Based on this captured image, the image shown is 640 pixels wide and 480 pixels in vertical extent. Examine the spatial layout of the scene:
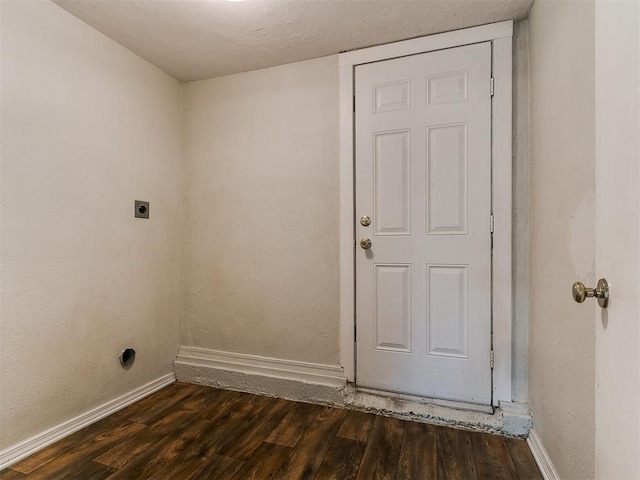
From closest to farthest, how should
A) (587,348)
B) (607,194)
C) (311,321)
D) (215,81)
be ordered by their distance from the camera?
(607,194) < (587,348) < (311,321) < (215,81)

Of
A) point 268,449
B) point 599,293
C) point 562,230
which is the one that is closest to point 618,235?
point 599,293

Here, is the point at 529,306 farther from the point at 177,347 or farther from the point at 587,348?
the point at 177,347

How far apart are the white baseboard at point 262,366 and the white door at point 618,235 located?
145cm

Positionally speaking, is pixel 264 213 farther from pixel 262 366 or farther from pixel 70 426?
pixel 70 426

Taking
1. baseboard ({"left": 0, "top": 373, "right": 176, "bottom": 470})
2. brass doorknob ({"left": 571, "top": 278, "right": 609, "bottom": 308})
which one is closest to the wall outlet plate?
baseboard ({"left": 0, "top": 373, "right": 176, "bottom": 470})

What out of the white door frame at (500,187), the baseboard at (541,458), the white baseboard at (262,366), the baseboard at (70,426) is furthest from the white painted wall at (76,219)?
the baseboard at (541,458)

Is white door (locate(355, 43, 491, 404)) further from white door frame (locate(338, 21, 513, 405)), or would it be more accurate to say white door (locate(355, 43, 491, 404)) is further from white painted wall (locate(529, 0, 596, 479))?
white painted wall (locate(529, 0, 596, 479))

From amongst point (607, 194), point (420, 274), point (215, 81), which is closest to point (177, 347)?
point (420, 274)

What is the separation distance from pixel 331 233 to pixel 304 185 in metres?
0.36

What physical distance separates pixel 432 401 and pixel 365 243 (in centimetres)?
97

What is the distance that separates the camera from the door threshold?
1703 mm

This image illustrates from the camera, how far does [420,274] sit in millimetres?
1821

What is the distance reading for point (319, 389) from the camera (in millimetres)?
1972

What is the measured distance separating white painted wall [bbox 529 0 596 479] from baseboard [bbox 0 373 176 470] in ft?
7.30
